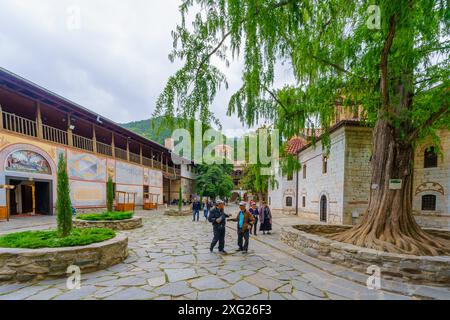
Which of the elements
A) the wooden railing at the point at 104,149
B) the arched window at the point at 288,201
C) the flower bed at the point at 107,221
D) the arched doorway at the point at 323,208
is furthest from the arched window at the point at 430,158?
the wooden railing at the point at 104,149

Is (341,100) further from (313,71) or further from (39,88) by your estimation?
(39,88)

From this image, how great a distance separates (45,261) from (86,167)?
44.0ft

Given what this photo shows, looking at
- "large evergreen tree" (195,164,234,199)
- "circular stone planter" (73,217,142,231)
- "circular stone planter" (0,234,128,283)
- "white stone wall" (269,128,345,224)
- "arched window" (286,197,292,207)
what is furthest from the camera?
"large evergreen tree" (195,164,234,199)

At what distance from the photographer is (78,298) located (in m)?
3.44

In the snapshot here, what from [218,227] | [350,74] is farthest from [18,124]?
[350,74]

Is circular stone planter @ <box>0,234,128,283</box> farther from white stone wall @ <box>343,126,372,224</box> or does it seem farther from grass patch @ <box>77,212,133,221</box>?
white stone wall @ <box>343,126,372,224</box>

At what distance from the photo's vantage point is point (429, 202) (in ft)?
42.1

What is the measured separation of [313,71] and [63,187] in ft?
24.4

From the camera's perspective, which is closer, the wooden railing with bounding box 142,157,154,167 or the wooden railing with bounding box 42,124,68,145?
the wooden railing with bounding box 42,124,68,145

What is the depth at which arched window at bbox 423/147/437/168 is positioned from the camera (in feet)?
41.9

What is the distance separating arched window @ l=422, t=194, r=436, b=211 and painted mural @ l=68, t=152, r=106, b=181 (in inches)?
913

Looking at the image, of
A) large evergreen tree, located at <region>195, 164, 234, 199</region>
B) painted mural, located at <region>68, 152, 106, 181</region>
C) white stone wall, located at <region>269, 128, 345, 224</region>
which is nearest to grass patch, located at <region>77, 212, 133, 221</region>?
painted mural, located at <region>68, 152, 106, 181</region>

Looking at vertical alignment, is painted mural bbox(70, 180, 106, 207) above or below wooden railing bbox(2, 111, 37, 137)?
below

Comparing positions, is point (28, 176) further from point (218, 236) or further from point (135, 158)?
point (218, 236)
